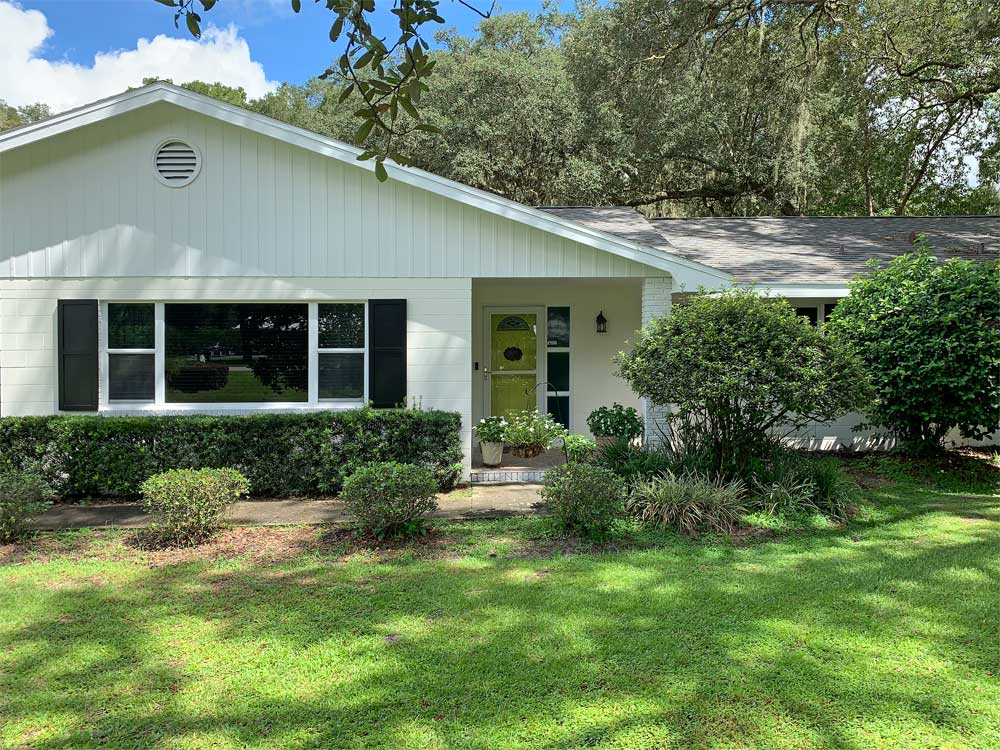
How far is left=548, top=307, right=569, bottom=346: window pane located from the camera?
10727 mm

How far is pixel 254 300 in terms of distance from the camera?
8188mm

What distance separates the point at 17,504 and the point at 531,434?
5.42 meters

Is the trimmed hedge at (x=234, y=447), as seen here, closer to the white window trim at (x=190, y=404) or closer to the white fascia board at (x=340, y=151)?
the white window trim at (x=190, y=404)

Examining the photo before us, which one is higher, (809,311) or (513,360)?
(809,311)

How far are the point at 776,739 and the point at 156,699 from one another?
2.88 meters

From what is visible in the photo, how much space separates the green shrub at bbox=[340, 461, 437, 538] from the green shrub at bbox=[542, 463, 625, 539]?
112cm

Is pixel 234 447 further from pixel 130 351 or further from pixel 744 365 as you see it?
pixel 744 365

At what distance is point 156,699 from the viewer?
3330mm

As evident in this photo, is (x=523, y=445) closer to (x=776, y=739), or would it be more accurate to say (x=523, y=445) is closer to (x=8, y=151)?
(x=776, y=739)

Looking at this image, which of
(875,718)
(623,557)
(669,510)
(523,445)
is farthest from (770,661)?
(523,445)

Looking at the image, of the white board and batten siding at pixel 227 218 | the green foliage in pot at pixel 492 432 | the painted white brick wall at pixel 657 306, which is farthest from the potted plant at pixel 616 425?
the white board and batten siding at pixel 227 218

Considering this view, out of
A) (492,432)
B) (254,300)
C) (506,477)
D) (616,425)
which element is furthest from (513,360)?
(254,300)

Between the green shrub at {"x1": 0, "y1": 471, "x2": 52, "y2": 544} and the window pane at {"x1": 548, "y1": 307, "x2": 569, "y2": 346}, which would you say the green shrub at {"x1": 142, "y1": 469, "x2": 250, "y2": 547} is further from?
the window pane at {"x1": 548, "y1": 307, "x2": 569, "y2": 346}

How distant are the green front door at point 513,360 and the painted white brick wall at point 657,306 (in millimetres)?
2556
